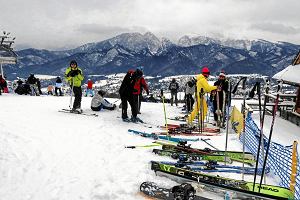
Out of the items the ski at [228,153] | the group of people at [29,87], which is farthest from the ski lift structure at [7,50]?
the ski at [228,153]

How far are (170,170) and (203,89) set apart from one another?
20.1 ft

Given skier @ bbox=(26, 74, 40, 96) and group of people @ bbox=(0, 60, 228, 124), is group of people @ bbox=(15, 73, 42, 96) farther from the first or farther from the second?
group of people @ bbox=(0, 60, 228, 124)

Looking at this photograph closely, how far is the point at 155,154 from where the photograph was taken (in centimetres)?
903

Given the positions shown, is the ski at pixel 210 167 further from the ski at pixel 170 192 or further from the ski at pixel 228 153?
the ski at pixel 170 192

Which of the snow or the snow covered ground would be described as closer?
the snow covered ground

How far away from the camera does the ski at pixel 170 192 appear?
19.1 ft

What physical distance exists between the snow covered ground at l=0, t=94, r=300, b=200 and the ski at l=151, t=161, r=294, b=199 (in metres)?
0.26

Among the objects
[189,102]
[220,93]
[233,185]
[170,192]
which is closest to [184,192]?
[170,192]

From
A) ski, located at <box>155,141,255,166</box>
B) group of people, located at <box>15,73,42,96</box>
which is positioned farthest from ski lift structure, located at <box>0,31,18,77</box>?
ski, located at <box>155,141,255,166</box>

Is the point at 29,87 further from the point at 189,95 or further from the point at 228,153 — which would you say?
the point at 228,153

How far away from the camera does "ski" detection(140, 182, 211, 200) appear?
584 cm

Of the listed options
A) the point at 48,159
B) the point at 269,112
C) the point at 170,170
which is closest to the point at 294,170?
the point at 170,170

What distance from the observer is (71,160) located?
8.05 m

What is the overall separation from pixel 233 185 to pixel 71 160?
3.75 metres
